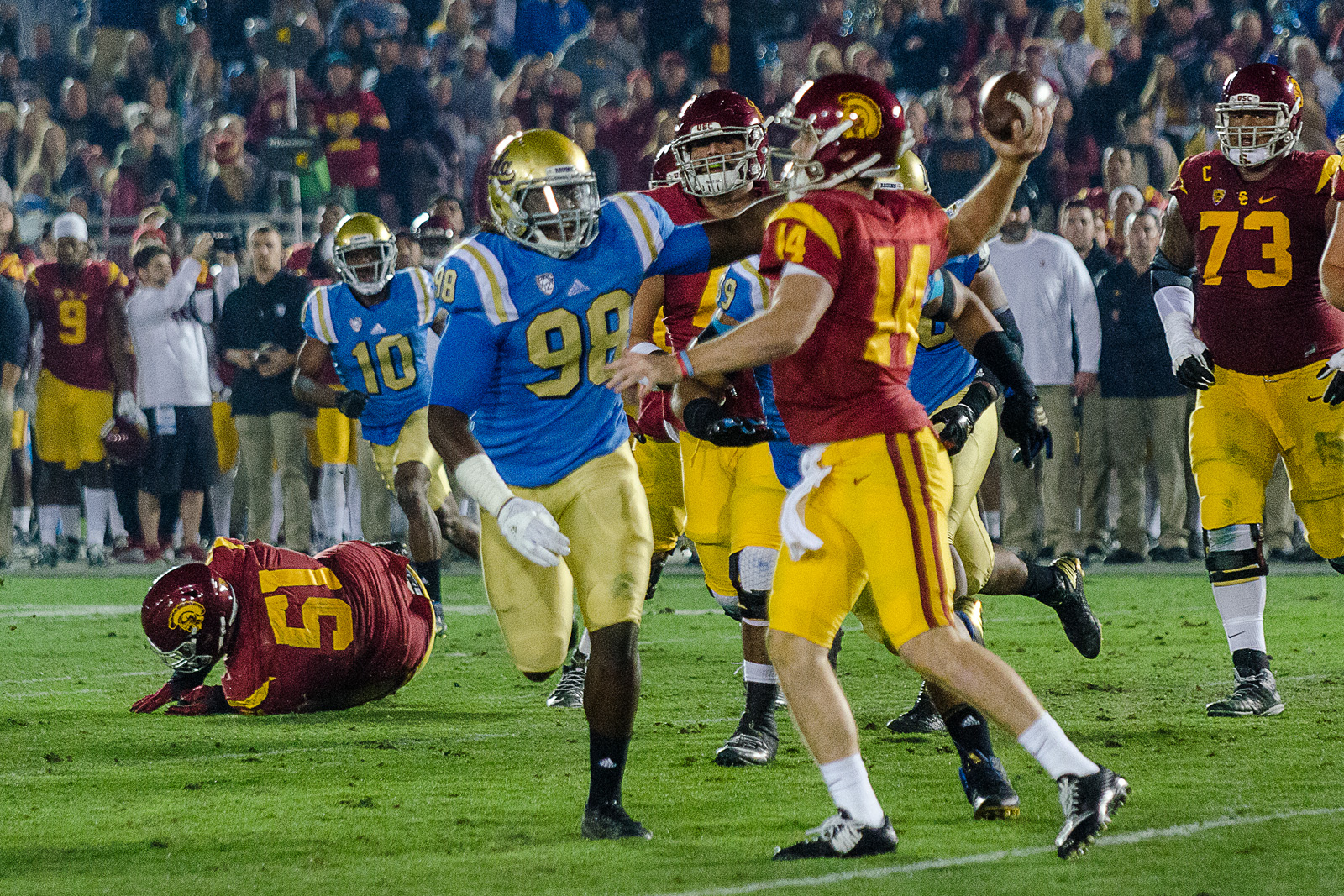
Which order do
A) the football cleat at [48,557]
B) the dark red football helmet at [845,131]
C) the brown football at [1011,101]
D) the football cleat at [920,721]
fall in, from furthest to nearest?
the football cleat at [48,557] → the football cleat at [920,721] → the brown football at [1011,101] → the dark red football helmet at [845,131]

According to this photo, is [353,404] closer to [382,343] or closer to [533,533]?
[382,343]

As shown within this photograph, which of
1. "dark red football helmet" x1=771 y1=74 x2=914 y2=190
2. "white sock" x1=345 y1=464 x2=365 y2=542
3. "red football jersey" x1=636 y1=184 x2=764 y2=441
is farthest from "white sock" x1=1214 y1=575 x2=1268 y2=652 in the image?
"white sock" x1=345 y1=464 x2=365 y2=542

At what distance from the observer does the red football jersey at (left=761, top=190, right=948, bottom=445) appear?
378 centimetres

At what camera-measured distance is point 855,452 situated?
3834 millimetres

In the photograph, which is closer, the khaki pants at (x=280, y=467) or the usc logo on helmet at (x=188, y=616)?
the usc logo on helmet at (x=188, y=616)

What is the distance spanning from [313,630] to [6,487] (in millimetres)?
6288

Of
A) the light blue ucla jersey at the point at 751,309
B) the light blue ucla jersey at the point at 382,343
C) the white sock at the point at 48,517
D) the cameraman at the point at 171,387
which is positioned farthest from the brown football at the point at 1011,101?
the white sock at the point at 48,517

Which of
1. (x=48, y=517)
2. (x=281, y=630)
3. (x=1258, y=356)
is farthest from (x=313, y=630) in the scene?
(x=48, y=517)

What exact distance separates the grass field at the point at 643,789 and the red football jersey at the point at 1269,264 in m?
1.18

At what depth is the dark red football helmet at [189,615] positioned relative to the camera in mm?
5730

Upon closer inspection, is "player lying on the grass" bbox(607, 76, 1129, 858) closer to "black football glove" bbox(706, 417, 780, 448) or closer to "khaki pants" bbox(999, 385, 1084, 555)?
"black football glove" bbox(706, 417, 780, 448)

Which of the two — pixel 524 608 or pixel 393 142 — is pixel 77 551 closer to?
pixel 393 142

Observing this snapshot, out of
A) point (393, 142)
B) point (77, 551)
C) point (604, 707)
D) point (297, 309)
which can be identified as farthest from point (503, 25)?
point (604, 707)

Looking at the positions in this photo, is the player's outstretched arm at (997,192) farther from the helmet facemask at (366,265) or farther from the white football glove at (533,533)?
the helmet facemask at (366,265)
